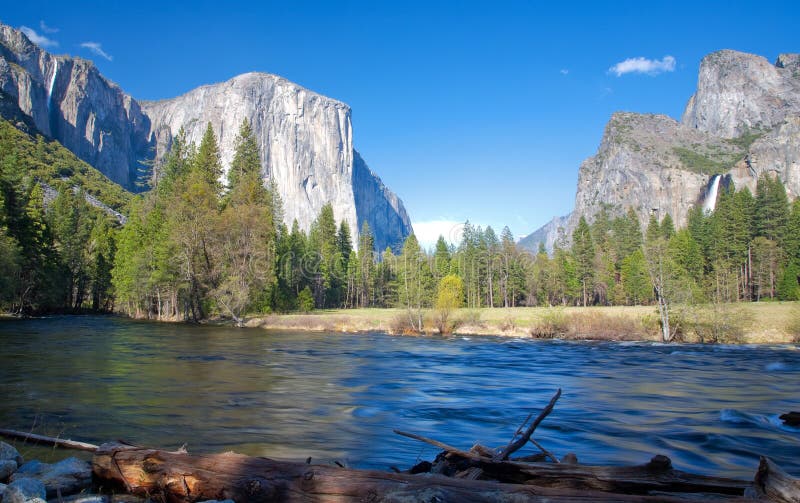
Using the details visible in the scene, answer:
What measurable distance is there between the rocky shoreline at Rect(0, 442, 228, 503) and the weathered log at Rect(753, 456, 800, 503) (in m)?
4.32


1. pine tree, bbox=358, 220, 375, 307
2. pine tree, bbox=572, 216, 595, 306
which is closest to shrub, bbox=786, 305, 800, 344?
pine tree, bbox=572, 216, 595, 306

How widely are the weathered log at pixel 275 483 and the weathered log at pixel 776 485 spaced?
0.87 metres

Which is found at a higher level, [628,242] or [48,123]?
[48,123]

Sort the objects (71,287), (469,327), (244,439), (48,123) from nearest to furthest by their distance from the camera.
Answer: (244,439), (469,327), (71,287), (48,123)

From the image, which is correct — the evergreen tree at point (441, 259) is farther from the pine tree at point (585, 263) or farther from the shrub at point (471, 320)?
the shrub at point (471, 320)

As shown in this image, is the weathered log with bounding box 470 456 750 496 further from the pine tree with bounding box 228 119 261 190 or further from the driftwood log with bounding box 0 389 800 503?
the pine tree with bounding box 228 119 261 190

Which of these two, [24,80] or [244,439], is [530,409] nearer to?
[244,439]

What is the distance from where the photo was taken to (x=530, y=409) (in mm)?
12531

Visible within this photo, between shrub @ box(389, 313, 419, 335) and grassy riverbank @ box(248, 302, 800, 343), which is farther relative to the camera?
shrub @ box(389, 313, 419, 335)

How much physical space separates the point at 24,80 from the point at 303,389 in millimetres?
212544

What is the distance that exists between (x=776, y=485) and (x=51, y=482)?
6545 millimetres

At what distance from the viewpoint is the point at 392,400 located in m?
13.5

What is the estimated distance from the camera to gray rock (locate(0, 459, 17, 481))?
204 inches

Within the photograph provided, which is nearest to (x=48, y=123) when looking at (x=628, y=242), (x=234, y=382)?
(x=628, y=242)
